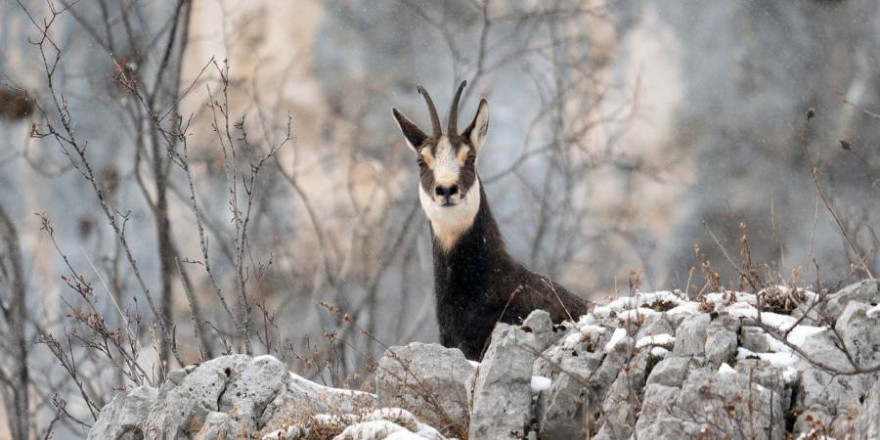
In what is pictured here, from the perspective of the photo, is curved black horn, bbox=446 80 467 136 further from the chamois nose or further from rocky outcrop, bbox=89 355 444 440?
rocky outcrop, bbox=89 355 444 440

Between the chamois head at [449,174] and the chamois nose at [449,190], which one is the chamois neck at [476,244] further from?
the chamois nose at [449,190]

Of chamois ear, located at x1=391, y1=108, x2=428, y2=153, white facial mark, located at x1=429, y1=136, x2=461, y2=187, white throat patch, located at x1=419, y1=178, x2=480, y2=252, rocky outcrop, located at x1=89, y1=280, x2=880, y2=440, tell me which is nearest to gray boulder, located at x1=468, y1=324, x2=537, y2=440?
rocky outcrop, located at x1=89, y1=280, x2=880, y2=440

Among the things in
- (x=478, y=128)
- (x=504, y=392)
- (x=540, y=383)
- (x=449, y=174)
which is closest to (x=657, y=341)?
(x=540, y=383)

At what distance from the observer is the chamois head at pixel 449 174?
423 inches

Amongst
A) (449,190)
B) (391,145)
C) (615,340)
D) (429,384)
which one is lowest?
(615,340)

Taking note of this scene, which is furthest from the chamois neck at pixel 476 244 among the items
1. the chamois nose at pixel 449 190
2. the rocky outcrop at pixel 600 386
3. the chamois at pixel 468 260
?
the rocky outcrop at pixel 600 386

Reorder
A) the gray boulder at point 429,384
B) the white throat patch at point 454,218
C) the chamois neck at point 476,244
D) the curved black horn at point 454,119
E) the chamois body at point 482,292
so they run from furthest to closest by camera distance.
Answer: the curved black horn at point 454,119, the white throat patch at point 454,218, the chamois neck at point 476,244, the chamois body at point 482,292, the gray boulder at point 429,384

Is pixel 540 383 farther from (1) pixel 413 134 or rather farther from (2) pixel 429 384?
(1) pixel 413 134

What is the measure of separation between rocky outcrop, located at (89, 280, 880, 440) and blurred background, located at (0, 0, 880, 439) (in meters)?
13.9

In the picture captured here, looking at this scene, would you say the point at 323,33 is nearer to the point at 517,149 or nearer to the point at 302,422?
the point at 517,149

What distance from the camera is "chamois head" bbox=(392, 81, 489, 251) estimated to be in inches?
423

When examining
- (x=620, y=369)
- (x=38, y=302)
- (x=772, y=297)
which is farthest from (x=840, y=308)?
(x=38, y=302)

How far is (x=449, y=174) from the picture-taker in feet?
35.6

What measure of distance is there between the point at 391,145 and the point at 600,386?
2088 centimetres
